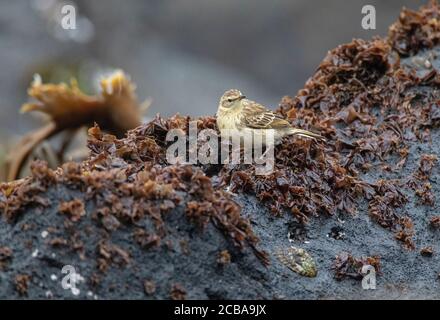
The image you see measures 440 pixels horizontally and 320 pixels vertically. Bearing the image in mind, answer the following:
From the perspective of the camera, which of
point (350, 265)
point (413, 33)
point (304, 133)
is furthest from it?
point (413, 33)

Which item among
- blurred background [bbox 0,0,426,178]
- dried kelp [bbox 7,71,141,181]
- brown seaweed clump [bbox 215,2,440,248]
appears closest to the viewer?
brown seaweed clump [bbox 215,2,440,248]

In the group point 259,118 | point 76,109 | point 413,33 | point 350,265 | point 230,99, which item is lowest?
point 350,265

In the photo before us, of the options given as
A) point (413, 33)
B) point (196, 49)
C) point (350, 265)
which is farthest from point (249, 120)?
point (196, 49)

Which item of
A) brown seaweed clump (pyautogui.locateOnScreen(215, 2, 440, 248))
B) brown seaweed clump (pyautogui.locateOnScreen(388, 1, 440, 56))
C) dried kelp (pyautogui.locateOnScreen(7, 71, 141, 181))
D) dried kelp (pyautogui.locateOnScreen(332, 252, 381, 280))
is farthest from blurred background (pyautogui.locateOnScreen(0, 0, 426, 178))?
dried kelp (pyautogui.locateOnScreen(332, 252, 381, 280))

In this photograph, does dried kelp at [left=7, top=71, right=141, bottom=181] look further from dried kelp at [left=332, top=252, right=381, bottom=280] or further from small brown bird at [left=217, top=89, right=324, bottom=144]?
dried kelp at [left=332, top=252, right=381, bottom=280]

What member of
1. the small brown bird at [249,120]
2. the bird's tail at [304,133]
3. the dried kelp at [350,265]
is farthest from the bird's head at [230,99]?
the dried kelp at [350,265]

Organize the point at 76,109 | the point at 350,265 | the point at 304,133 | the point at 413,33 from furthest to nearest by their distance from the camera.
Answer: the point at 76,109, the point at 413,33, the point at 304,133, the point at 350,265

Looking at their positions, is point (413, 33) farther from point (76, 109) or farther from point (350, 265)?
point (76, 109)

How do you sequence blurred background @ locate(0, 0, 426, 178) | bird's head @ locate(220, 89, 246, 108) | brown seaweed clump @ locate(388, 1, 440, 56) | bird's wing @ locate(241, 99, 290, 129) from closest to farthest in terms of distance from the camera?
bird's wing @ locate(241, 99, 290, 129) < bird's head @ locate(220, 89, 246, 108) < brown seaweed clump @ locate(388, 1, 440, 56) < blurred background @ locate(0, 0, 426, 178)
